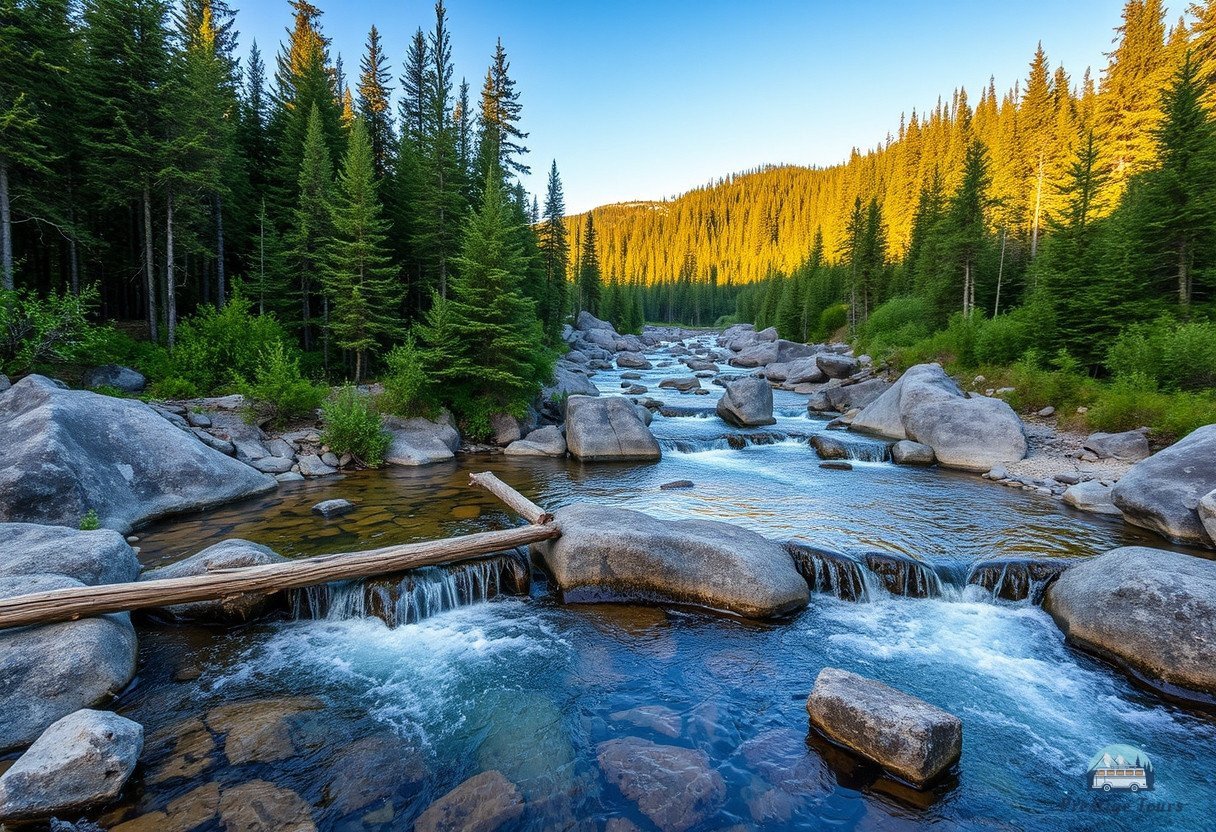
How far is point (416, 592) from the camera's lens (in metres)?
7.64

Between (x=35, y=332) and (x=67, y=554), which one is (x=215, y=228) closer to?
(x=35, y=332)

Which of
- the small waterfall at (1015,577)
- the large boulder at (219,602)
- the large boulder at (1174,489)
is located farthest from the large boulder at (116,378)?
the large boulder at (1174,489)

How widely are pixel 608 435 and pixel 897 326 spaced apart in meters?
29.0

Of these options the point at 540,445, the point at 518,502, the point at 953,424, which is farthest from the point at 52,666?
the point at 953,424

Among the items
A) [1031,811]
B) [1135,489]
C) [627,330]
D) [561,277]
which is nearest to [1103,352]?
[1135,489]

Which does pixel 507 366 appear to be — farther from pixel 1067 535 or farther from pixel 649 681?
pixel 1067 535

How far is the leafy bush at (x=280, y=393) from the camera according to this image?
49.4ft

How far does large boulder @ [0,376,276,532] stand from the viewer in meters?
8.52

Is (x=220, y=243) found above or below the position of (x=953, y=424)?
above

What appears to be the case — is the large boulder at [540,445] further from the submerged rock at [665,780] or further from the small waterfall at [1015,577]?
the submerged rock at [665,780]

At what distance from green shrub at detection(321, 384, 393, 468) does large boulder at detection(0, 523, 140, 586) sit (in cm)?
789

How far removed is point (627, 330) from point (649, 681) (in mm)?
74159

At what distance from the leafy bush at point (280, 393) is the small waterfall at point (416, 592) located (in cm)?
999

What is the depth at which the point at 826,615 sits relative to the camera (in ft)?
24.7
